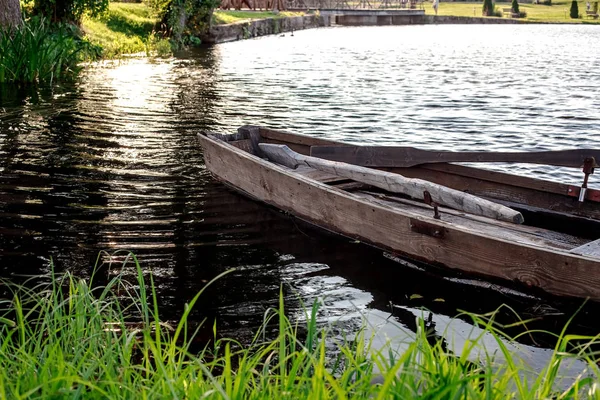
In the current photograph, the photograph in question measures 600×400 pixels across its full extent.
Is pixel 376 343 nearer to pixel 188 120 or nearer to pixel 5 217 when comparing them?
pixel 5 217

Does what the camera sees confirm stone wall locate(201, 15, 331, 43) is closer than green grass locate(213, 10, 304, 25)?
Yes

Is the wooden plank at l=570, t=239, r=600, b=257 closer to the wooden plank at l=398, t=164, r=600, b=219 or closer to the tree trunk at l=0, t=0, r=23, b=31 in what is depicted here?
the wooden plank at l=398, t=164, r=600, b=219

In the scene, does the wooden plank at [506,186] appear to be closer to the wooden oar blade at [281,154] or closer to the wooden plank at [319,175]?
the wooden plank at [319,175]

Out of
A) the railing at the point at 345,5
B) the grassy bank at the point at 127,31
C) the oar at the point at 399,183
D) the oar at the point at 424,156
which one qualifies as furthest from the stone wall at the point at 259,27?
the oar at the point at 424,156

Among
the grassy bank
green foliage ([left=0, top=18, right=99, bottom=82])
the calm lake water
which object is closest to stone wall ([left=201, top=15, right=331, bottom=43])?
the grassy bank

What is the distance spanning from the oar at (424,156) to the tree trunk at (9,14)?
927 cm

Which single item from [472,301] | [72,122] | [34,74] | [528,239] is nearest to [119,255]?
[472,301]

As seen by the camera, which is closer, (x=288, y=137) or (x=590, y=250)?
(x=590, y=250)

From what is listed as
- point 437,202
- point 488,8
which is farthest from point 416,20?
point 437,202

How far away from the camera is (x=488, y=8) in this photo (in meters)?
69.8

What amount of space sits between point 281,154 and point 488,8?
6621 cm

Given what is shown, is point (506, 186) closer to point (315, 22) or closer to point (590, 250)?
point (590, 250)

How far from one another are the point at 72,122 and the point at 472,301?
27.8ft

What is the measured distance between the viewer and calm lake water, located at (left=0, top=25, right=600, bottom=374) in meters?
5.27
